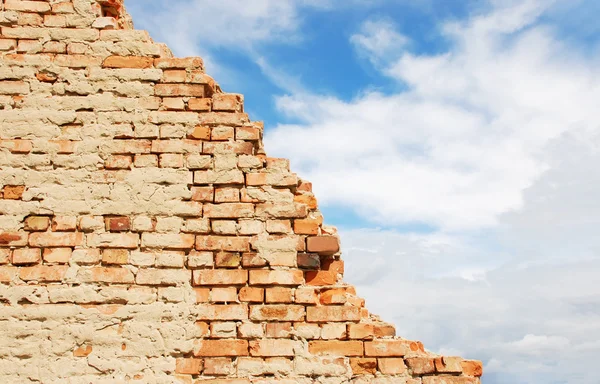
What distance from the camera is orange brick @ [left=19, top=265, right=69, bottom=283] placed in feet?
10.1

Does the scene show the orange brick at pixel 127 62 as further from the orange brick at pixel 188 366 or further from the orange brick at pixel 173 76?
the orange brick at pixel 188 366

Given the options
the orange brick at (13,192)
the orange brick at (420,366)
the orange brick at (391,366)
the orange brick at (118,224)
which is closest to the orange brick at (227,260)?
the orange brick at (118,224)

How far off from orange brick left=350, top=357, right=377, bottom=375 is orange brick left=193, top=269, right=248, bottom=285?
0.82 m

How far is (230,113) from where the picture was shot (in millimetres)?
3445

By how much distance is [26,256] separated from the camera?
3.12 meters

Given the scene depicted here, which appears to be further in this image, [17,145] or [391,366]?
[17,145]

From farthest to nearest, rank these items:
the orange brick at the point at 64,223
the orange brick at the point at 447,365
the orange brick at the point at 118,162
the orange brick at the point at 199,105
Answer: the orange brick at the point at 199,105 → the orange brick at the point at 118,162 → the orange brick at the point at 64,223 → the orange brick at the point at 447,365

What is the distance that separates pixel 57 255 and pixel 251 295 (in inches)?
48.5

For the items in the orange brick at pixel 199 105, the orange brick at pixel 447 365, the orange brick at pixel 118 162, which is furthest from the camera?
the orange brick at pixel 199 105

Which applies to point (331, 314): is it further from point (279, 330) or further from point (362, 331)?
point (279, 330)

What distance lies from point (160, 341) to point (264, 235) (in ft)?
2.91

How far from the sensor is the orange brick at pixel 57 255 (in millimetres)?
3119

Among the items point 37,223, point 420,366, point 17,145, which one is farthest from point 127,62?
point 420,366

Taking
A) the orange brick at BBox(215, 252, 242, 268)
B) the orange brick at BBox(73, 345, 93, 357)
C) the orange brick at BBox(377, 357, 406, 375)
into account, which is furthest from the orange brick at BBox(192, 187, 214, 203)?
the orange brick at BBox(377, 357, 406, 375)
